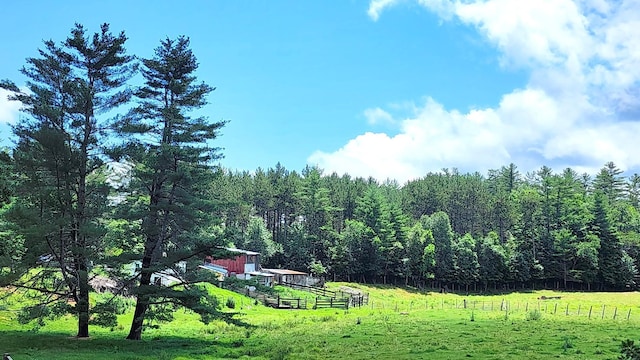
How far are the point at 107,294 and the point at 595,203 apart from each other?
88.7 m

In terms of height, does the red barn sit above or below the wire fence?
above

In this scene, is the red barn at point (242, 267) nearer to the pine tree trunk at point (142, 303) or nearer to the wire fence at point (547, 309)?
the wire fence at point (547, 309)

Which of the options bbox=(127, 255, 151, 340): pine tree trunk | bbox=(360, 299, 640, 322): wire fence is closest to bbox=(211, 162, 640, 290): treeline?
bbox=(360, 299, 640, 322): wire fence

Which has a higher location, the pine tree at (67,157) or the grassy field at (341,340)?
the pine tree at (67,157)

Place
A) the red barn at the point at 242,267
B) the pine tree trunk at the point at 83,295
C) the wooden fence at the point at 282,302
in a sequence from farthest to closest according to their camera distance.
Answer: the red barn at the point at 242,267 → the wooden fence at the point at 282,302 → the pine tree trunk at the point at 83,295

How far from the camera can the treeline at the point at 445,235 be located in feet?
277

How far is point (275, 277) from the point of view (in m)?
65.9

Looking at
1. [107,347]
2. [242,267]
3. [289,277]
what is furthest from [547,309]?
[107,347]

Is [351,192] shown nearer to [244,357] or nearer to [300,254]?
[300,254]

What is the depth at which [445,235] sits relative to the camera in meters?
86.2

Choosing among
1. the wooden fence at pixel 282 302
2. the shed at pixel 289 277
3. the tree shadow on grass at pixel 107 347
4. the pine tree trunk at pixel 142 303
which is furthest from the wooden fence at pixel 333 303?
the pine tree trunk at pixel 142 303

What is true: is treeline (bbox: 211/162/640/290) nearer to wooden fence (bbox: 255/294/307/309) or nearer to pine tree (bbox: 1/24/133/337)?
wooden fence (bbox: 255/294/307/309)

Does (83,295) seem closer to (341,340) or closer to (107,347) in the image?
(107,347)

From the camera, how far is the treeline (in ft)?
277
